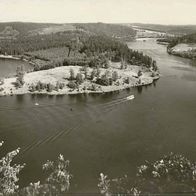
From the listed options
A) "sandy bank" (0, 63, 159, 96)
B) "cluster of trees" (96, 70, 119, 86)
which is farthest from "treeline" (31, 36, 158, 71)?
"cluster of trees" (96, 70, 119, 86)

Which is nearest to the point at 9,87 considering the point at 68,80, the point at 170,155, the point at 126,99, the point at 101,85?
the point at 68,80

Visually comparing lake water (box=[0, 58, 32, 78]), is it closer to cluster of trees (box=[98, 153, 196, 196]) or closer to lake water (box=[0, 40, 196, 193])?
lake water (box=[0, 40, 196, 193])

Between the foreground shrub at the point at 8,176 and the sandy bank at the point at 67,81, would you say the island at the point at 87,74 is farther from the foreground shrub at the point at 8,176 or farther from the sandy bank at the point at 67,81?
the foreground shrub at the point at 8,176

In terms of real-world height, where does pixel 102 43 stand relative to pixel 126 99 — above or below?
above

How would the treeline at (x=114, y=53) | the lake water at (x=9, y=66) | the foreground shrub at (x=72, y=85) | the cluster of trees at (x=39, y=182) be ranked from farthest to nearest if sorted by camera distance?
the treeline at (x=114, y=53), the lake water at (x=9, y=66), the foreground shrub at (x=72, y=85), the cluster of trees at (x=39, y=182)

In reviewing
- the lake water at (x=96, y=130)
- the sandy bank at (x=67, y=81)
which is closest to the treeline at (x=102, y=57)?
the sandy bank at (x=67, y=81)

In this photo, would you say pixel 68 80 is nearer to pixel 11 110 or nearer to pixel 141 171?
pixel 11 110

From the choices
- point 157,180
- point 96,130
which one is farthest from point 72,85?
point 157,180

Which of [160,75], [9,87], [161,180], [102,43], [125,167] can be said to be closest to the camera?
[161,180]
